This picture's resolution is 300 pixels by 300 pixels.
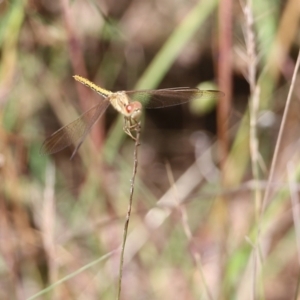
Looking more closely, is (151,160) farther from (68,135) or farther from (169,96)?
(68,135)

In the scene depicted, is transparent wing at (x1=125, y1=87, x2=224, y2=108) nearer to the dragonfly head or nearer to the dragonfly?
the dragonfly

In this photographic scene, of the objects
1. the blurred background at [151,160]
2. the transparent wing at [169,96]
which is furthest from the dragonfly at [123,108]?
the blurred background at [151,160]

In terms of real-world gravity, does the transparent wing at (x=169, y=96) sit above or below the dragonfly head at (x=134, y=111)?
above

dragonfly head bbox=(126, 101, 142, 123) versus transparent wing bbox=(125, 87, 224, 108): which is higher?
transparent wing bbox=(125, 87, 224, 108)

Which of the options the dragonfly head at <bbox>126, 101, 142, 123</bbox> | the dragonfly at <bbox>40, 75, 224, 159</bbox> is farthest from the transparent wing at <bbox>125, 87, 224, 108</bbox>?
the dragonfly head at <bbox>126, 101, 142, 123</bbox>

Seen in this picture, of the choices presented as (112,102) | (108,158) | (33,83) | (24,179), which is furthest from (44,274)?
(112,102)

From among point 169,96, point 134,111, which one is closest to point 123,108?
point 134,111

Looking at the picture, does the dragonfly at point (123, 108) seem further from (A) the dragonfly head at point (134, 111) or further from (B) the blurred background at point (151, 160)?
(B) the blurred background at point (151, 160)

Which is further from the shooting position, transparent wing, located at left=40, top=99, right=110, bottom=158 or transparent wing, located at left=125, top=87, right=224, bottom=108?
transparent wing, located at left=125, top=87, right=224, bottom=108
